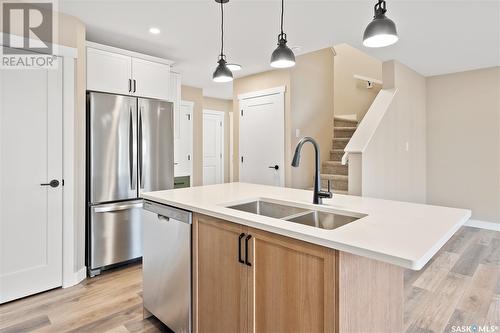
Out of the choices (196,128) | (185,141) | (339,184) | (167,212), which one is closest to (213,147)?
(196,128)

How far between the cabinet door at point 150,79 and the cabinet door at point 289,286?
105 inches

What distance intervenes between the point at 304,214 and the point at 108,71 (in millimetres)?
2634

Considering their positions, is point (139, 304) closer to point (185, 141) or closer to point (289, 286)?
point (289, 286)

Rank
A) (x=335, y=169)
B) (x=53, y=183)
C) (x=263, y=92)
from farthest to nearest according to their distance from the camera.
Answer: (x=335, y=169) → (x=263, y=92) → (x=53, y=183)

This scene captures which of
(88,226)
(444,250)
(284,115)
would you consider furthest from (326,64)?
(88,226)

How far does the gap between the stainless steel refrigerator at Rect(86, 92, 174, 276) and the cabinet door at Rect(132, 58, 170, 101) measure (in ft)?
0.62

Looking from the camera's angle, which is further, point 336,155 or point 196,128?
point 196,128

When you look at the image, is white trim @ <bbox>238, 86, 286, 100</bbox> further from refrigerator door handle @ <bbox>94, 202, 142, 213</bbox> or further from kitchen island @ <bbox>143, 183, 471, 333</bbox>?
kitchen island @ <bbox>143, 183, 471, 333</bbox>

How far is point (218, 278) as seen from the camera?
5.12 feet

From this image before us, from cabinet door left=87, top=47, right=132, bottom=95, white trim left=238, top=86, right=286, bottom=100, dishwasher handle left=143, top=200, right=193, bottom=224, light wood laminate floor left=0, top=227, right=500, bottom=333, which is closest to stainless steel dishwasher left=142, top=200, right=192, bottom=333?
dishwasher handle left=143, top=200, right=193, bottom=224

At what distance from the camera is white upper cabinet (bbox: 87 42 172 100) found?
2979 mm

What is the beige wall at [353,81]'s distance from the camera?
5836mm

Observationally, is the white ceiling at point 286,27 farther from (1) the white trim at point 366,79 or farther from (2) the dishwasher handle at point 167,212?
(2) the dishwasher handle at point 167,212

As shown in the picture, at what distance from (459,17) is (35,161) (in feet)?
13.3
